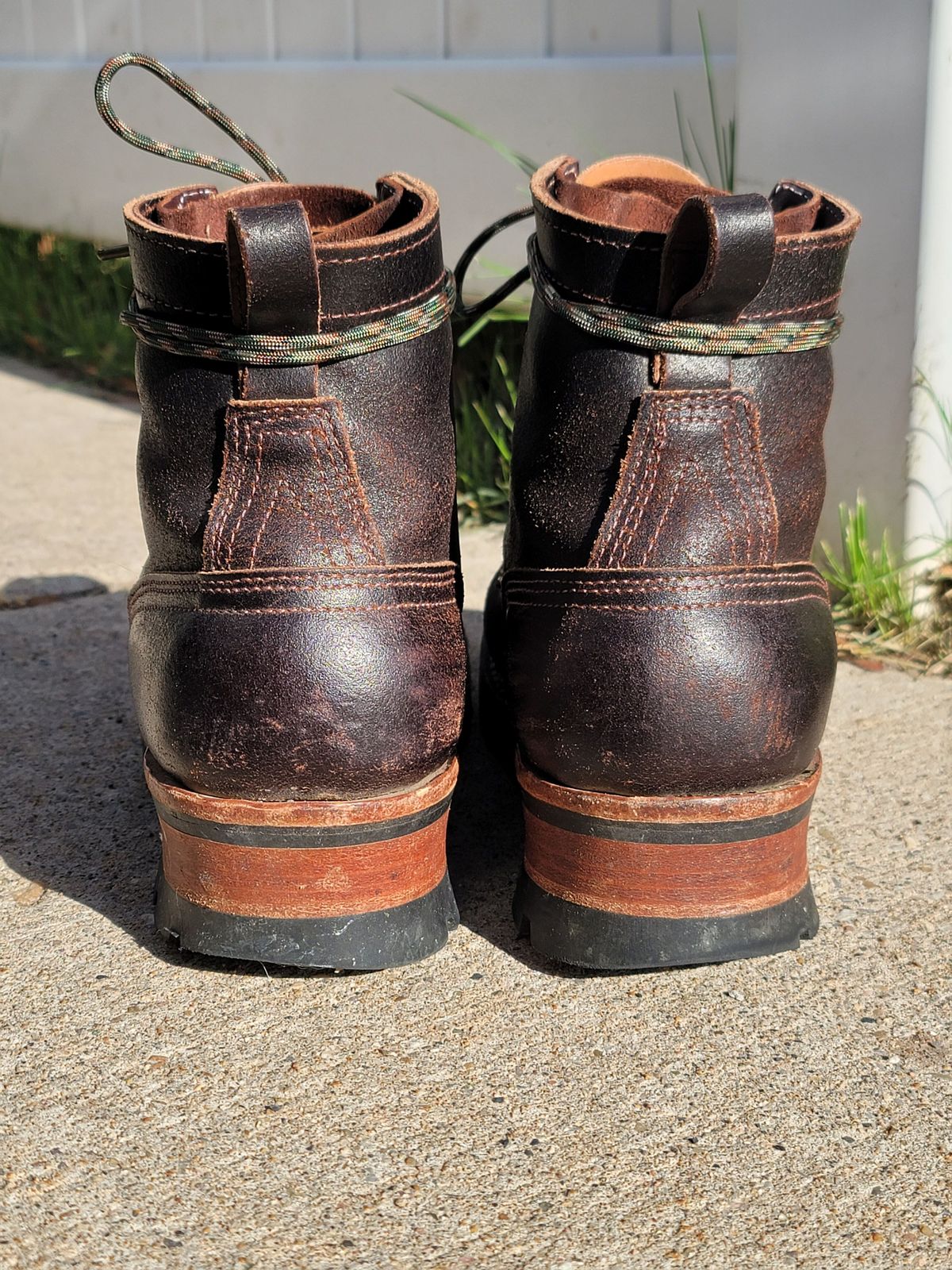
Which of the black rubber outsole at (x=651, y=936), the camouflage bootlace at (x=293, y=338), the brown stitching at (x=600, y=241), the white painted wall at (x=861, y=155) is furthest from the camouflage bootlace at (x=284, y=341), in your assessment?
the white painted wall at (x=861, y=155)

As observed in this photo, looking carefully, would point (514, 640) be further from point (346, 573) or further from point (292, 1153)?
point (292, 1153)

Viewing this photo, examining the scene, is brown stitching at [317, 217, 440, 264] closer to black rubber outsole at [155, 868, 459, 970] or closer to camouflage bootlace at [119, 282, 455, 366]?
camouflage bootlace at [119, 282, 455, 366]

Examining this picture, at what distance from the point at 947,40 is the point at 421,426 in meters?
1.27

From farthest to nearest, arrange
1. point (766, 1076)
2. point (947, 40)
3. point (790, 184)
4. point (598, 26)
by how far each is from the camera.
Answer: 1. point (598, 26)
2. point (947, 40)
3. point (790, 184)
4. point (766, 1076)

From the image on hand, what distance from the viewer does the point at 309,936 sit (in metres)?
1.31

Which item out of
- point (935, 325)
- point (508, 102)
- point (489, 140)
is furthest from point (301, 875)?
point (508, 102)

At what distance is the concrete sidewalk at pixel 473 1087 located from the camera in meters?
1.05

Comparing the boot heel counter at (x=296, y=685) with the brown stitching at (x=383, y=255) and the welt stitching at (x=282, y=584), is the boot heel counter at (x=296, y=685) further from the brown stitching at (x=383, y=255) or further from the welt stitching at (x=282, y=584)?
the brown stitching at (x=383, y=255)

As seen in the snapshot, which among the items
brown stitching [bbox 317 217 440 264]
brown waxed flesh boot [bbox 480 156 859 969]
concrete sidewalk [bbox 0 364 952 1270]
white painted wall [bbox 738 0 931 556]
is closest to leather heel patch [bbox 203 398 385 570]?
brown stitching [bbox 317 217 440 264]

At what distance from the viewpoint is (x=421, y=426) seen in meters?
1.39

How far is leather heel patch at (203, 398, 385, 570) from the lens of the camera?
1.27 m

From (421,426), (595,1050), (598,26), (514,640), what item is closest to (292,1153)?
(595,1050)

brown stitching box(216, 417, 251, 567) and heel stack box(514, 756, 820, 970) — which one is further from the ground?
brown stitching box(216, 417, 251, 567)

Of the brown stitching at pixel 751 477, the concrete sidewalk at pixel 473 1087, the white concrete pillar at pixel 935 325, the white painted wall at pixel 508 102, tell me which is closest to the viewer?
the concrete sidewalk at pixel 473 1087
